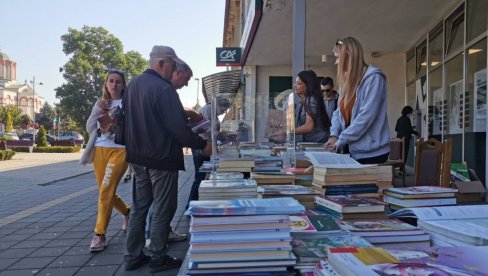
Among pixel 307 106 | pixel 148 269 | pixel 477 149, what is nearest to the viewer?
pixel 148 269

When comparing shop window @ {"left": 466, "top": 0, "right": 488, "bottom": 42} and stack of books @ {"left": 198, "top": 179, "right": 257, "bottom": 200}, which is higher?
shop window @ {"left": 466, "top": 0, "right": 488, "bottom": 42}

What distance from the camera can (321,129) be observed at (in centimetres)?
418

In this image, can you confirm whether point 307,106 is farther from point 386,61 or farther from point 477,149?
point 386,61

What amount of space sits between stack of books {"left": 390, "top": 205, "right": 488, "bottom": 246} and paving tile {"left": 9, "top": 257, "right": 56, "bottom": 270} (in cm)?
348

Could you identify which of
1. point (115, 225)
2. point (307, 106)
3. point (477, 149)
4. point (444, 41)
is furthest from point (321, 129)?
point (444, 41)

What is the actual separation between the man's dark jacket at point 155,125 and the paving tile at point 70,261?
1357 mm

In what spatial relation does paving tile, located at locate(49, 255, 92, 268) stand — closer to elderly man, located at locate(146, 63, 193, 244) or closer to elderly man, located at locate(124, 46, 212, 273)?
elderly man, located at locate(146, 63, 193, 244)

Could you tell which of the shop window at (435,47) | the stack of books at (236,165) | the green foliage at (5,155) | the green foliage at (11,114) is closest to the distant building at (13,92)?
the green foliage at (11,114)

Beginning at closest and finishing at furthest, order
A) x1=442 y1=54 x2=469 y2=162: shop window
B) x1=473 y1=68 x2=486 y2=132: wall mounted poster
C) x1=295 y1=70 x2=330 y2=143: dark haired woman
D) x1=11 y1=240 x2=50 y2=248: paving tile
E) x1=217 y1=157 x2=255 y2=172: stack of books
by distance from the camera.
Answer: x1=217 y1=157 x2=255 y2=172: stack of books < x1=295 y1=70 x2=330 y2=143: dark haired woman < x1=11 y1=240 x2=50 y2=248: paving tile < x1=473 y1=68 x2=486 y2=132: wall mounted poster < x1=442 y1=54 x2=469 y2=162: shop window

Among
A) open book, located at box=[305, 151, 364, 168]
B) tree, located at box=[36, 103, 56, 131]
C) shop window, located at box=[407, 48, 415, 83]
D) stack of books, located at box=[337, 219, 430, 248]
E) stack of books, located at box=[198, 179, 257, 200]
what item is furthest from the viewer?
tree, located at box=[36, 103, 56, 131]

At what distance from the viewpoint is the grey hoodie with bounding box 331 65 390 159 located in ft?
8.97

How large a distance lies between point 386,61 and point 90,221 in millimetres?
9945

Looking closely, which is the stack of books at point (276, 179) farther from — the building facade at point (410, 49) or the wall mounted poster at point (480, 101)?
the wall mounted poster at point (480, 101)

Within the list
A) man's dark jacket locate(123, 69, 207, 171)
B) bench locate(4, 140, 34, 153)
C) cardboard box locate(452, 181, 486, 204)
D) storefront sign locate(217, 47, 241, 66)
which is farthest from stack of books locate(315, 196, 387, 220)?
bench locate(4, 140, 34, 153)
